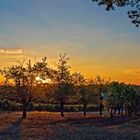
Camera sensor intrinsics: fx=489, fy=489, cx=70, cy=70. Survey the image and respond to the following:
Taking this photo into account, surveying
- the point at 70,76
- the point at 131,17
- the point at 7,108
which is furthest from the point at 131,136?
the point at 7,108

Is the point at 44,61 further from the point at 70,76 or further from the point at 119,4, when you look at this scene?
the point at 119,4

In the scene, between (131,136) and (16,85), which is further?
(16,85)

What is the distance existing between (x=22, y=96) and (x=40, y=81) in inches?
90.8

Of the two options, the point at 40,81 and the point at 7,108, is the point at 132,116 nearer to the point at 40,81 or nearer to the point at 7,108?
the point at 40,81

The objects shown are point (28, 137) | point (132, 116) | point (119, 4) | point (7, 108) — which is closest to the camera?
point (119, 4)

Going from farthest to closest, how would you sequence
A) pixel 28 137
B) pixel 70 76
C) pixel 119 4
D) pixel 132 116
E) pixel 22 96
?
pixel 70 76, pixel 22 96, pixel 132 116, pixel 28 137, pixel 119 4

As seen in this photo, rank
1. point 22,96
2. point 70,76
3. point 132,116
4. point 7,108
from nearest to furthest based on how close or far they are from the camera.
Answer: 1. point 132,116
2. point 22,96
3. point 70,76
4. point 7,108

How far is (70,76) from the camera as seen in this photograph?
52062mm

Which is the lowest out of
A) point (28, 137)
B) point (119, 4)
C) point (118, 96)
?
point (28, 137)

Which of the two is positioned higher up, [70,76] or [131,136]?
[70,76]

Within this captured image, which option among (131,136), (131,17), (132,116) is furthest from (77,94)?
(131,17)

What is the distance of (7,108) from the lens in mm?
60562

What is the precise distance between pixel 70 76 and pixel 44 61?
5767 mm

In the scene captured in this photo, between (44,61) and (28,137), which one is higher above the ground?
(44,61)
